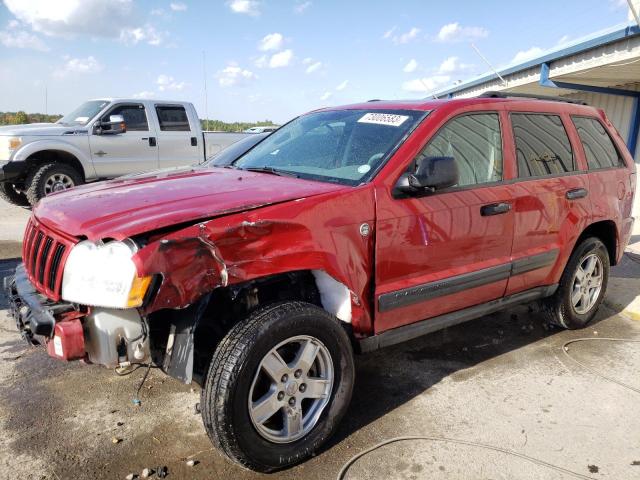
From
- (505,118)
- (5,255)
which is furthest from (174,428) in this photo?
(5,255)

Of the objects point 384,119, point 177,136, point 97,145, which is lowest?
point 97,145

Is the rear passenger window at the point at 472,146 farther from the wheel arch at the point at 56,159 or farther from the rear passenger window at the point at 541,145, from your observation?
the wheel arch at the point at 56,159

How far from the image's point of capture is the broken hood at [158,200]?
7.86ft

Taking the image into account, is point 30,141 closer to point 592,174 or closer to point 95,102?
point 95,102

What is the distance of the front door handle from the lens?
3.44 metres

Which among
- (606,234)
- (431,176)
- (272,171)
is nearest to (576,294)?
(606,234)

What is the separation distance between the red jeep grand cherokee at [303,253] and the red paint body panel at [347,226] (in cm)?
1

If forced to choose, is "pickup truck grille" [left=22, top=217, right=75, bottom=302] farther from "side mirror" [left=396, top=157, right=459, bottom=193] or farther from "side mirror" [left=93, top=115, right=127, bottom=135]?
"side mirror" [left=93, top=115, right=127, bottom=135]

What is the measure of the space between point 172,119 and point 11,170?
3.04m

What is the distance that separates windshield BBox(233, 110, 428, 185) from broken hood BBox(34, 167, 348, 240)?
0.21 metres

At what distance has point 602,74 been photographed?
36.3 ft

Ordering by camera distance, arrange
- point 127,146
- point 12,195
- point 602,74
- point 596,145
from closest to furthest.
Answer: point 596,145 → point 12,195 → point 127,146 → point 602,74

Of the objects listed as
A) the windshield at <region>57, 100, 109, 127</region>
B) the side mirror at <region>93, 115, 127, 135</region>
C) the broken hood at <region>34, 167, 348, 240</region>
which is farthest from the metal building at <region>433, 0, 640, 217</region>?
the windshield at <region>57, 100, 109, 127</region>

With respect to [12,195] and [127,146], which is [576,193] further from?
[12,195]
